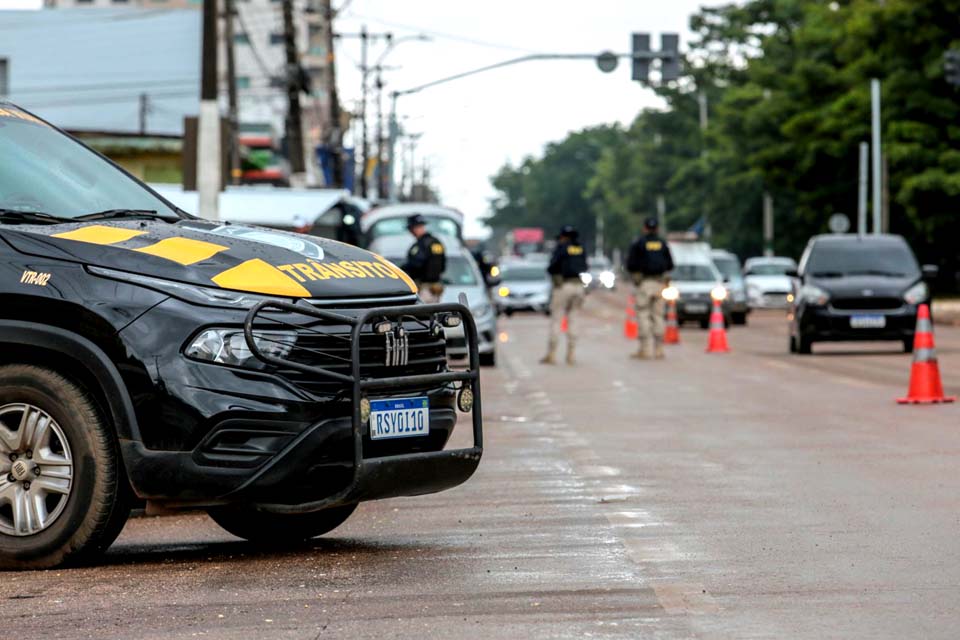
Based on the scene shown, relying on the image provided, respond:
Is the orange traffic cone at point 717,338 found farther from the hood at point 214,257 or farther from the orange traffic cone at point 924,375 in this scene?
the hood at point 214,257

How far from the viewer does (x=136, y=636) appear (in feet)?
20.7

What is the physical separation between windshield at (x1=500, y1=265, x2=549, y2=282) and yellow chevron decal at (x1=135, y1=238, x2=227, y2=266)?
48959 millimetres

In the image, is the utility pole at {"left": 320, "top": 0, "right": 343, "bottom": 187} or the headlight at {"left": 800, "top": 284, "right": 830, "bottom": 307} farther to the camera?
A: the utility pole at {"left": 320, "top": 0, "right": 343, "bottom": 187}

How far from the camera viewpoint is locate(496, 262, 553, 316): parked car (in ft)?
185

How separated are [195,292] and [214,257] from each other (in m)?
0.27

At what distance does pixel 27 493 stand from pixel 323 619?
5.90 feet

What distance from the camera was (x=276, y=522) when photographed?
8781 mm

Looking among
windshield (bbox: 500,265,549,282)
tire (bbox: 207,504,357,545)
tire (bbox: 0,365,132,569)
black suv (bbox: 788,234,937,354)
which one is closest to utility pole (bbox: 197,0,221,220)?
black suv (bbox: 788,234,937,354)

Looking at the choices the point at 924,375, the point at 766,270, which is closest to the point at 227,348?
the point at 924,375

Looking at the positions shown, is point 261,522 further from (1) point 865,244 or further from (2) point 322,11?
(2) point 322,11

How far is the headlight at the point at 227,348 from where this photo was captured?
24.8 feet

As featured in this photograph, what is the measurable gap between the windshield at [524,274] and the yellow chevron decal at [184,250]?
48959 millimetres

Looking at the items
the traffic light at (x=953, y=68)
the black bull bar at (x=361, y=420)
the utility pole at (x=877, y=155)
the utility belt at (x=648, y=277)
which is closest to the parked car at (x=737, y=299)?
the traffic light at (x=953, y=68)

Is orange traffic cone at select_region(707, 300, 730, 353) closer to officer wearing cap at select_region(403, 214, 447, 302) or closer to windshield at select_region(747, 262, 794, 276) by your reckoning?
officer wearing cap at select_region(403, 214, 447, 302)
